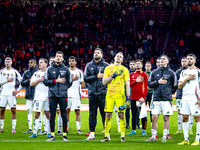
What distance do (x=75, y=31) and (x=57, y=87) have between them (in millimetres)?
22021

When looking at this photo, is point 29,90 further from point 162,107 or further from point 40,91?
point 162,107

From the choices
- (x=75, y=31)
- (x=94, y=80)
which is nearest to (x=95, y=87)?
(x=94, y=80)

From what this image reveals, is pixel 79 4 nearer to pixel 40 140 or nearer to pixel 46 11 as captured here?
pixel 46 11

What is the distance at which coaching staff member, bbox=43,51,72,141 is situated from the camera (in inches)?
324

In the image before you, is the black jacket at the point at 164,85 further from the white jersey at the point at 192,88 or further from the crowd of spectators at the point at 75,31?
the crowd of spectators at the point at 75,31

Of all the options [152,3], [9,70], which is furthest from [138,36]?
[9,70]

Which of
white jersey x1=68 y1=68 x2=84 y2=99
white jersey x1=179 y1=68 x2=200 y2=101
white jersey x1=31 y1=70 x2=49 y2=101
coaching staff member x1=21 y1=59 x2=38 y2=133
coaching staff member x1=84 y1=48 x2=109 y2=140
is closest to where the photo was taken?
white jersey x1=179 y1=68 x2=200 y2=101

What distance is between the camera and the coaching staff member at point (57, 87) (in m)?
8.23

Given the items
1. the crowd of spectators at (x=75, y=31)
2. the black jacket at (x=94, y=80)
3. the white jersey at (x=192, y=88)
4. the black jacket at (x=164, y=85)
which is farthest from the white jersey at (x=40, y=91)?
the crowd of spectators at (x=75, y=31)

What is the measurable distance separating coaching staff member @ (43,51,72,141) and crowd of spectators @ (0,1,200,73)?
17.0 m

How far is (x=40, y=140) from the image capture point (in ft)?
27.6

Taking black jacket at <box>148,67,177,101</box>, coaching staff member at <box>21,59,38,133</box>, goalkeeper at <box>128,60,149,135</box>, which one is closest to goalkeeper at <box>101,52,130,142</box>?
black jacket at <box>148,67,177,101</box>

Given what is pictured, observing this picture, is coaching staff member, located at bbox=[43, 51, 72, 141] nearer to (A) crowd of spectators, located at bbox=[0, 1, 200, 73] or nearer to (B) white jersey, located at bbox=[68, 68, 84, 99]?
(B) white jersey, located at bbox=[68, 68, 84, 99]

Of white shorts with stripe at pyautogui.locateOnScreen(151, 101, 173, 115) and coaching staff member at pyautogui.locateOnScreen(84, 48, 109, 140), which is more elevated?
coaching staff member at pyautogui.locateOnScreen(84, 48, 109, 140)
